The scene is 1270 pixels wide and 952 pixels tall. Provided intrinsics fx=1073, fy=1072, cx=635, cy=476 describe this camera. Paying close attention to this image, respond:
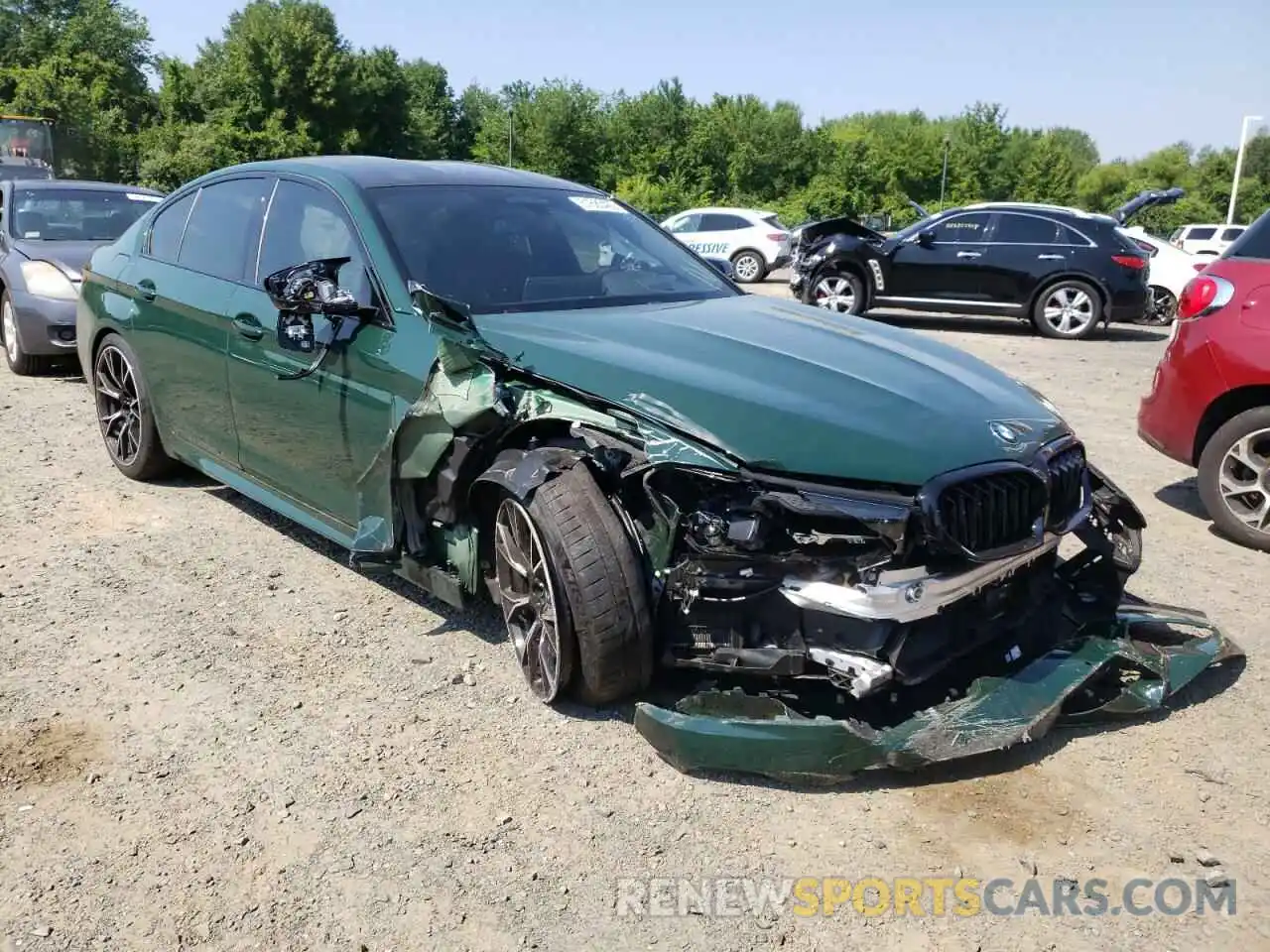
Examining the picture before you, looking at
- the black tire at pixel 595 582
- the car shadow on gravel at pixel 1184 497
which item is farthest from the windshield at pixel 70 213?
the car shadow on gravel at pixel 1184 497

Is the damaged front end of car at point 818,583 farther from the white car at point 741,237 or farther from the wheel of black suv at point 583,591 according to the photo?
the white car at point 741,237

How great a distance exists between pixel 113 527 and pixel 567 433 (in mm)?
2986

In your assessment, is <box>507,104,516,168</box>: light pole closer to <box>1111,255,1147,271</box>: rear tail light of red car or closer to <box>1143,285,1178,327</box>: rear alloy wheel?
<box>1143,285,1178,327</box>: rear alloy wheel

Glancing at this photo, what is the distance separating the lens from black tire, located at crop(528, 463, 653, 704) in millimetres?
3111

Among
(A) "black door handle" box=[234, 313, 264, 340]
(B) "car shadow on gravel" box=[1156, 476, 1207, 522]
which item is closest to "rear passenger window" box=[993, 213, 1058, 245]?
(B) "car shadow on gravel" box=[1156, 476, 1207, 522]

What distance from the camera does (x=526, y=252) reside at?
4.20 m

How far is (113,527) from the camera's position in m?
5.25

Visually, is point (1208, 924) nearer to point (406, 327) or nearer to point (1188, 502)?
point (406, 327)

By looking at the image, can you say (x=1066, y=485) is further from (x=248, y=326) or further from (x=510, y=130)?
(x=510, y=130)

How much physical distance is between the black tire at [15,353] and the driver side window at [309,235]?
214 inches

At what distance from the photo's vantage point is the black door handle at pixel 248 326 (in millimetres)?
4371

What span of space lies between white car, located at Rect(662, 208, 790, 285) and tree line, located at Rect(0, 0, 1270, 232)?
2592cm

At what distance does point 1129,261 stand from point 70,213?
11.7 m

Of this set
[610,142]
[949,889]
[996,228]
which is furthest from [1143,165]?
[949,889]
